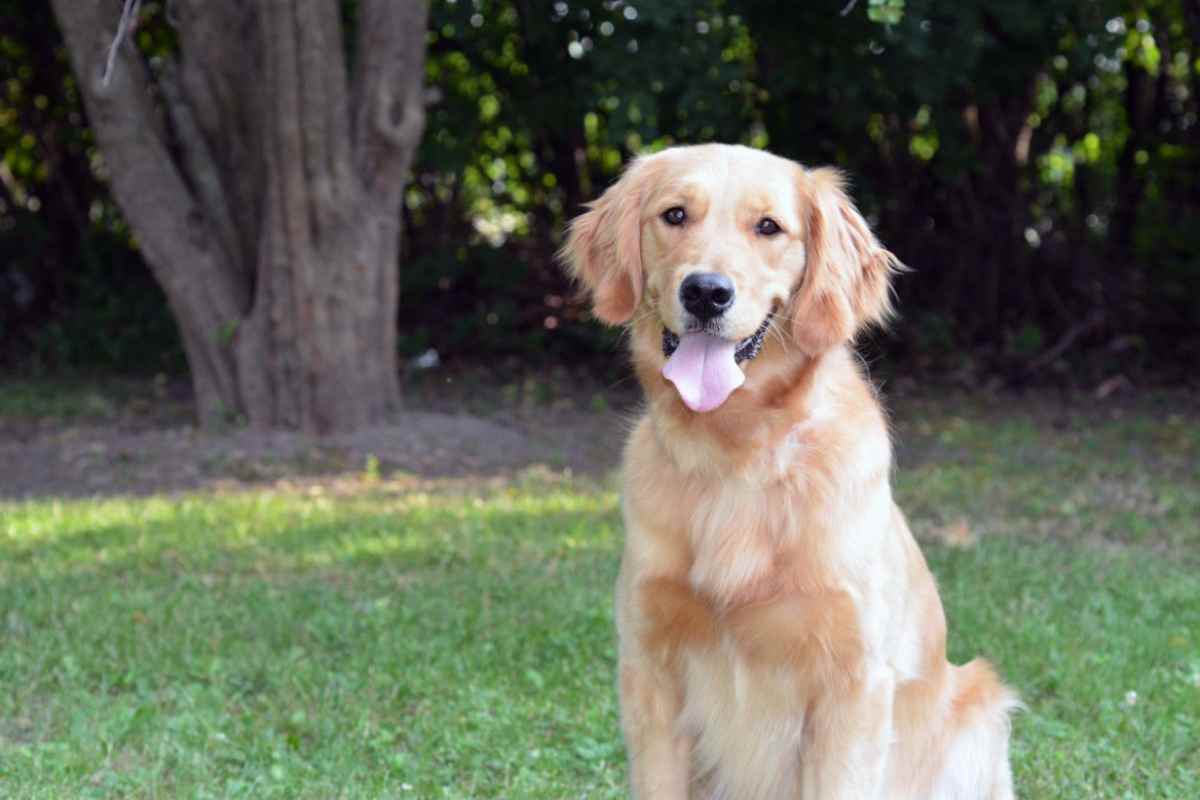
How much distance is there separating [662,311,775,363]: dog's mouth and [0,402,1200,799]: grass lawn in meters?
1.43

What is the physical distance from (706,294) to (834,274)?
37cm

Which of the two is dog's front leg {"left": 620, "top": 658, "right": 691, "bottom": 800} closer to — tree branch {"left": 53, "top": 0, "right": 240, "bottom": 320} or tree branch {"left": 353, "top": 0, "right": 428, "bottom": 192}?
tree branch {"left": 353, "top": 0, "right": 428, "bottom": 192}

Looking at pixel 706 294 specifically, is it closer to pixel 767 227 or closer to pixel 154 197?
pixel 767 227

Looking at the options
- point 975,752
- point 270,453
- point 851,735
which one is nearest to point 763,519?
point 851,735

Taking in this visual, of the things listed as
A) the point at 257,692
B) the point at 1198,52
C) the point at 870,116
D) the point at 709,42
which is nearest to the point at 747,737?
the point at 257,692

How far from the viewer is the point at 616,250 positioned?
341 cm

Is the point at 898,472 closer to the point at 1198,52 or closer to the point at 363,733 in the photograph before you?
the point at 363,733

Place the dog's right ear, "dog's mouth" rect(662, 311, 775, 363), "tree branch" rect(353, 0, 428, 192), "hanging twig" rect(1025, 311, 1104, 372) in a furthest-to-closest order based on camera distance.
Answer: "hanging twig" rect(1025, 311, 1104, 372)
"tree branch" rect(353, 0, 428, 192)
the dog's right ear
"dog's mouth" rect(662, 311, 775, 363)

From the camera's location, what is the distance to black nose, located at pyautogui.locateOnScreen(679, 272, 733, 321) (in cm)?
307

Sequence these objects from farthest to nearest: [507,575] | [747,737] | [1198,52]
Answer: [1198,52]
[507,575]
[747,737]

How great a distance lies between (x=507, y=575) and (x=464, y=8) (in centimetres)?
579

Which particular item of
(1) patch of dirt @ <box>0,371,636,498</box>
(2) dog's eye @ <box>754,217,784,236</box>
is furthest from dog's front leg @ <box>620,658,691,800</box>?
(1) patch of dirt @ <box>0,371,636,498</box>

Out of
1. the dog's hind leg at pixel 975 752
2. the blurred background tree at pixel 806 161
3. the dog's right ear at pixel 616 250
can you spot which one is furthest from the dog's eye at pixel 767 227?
the blurred background tree at pixel 806 161

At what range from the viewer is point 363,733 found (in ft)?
14.0
